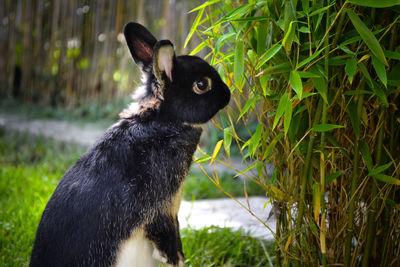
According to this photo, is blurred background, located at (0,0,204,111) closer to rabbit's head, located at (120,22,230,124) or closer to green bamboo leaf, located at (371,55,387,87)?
rabbit's head, located at (120,22,230,124)

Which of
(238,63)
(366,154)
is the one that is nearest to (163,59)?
(238,63)

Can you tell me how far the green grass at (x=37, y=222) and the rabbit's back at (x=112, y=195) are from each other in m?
0.83

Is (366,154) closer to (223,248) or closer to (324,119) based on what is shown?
(324,119)

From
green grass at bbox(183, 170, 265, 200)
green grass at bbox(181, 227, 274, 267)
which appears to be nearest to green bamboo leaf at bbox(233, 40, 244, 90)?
green grass at bbox(181, 227, 274, 267)

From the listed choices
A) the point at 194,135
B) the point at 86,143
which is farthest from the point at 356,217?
the point at 86,143

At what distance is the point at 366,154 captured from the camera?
1688 millimetres

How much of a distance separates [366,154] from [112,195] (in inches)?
39.6

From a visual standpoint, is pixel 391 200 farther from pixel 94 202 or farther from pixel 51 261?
pixel 51 261

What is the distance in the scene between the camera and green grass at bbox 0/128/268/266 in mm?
2473

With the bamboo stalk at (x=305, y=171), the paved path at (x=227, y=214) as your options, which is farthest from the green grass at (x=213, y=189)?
the bamboo stalk at (x=305, y=171)

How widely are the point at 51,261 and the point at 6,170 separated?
267 cm

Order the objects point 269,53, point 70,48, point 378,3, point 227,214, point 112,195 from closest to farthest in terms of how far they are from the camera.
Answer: point 378,3
point 269,53
point 112,195
point 227,214
point 70,48

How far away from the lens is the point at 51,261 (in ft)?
5.33

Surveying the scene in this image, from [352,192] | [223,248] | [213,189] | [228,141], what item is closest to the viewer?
[352,192]
